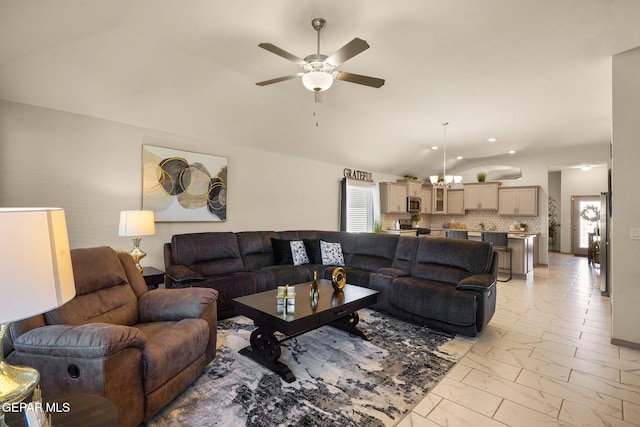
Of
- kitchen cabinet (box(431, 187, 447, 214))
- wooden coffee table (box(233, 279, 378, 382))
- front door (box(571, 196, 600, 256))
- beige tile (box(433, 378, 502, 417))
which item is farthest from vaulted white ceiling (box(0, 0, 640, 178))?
front door (box(571, 196, 600, 256))

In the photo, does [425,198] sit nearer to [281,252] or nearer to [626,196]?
[281,252]

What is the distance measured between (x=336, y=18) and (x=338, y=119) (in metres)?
2.61

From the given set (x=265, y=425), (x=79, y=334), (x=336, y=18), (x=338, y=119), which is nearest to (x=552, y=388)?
(x=265, y=425)

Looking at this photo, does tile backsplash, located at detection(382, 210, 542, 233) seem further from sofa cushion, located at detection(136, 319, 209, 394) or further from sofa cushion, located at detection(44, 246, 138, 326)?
sofa cushion, located at detection(44, 246, 138, 326)

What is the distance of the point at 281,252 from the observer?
486 cm

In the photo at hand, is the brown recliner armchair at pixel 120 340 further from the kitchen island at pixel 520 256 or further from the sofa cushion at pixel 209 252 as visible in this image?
the kitchen island at pixel 520 256

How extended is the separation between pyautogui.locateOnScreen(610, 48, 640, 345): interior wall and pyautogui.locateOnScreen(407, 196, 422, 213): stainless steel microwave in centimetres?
507

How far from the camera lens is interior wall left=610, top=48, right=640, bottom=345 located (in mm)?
3117

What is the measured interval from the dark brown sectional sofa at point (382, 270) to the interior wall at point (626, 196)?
3.78 feet

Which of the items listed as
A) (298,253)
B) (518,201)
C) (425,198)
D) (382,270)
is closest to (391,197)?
(425,198)

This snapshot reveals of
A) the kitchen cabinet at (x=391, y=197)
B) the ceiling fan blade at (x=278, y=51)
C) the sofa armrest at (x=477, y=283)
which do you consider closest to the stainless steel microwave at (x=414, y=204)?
the kitchen cabinet at (x=391, y=197)

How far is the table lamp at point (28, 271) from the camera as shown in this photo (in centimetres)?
83

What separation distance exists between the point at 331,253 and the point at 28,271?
4.28 meters

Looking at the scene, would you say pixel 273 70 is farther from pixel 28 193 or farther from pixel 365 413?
pixel 365 413
